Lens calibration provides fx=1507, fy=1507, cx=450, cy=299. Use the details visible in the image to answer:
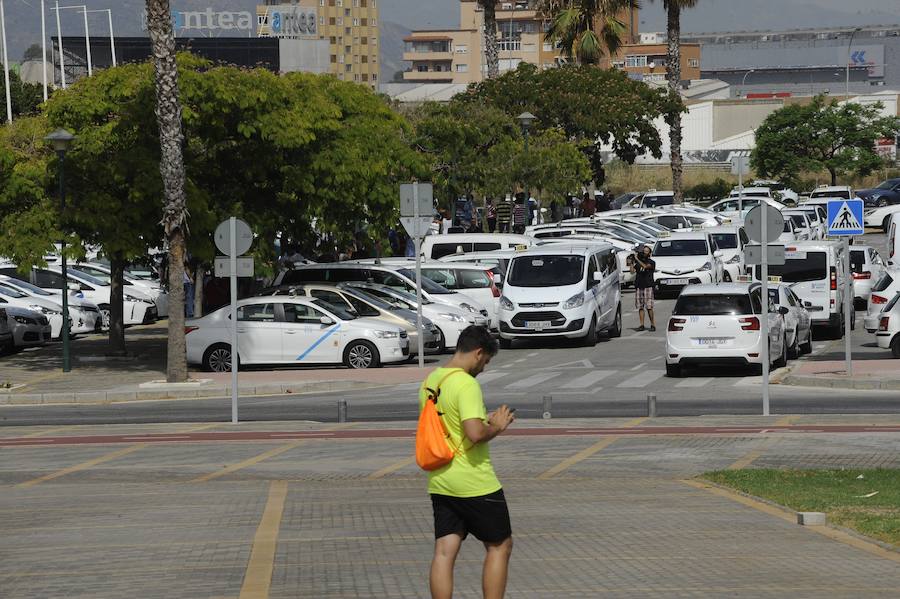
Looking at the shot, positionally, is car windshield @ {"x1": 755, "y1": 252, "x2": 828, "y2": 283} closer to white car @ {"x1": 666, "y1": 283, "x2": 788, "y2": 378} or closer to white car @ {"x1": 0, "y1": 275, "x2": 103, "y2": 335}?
white car @ {"x1": 666, "y1": 283, "x2": 788, "y2": 378}

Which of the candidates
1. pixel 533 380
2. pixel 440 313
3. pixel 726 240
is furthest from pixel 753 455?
pixel 726 240

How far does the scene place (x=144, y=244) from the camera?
29391mm

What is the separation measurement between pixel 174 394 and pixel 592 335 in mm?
9774

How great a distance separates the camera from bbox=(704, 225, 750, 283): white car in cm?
4266

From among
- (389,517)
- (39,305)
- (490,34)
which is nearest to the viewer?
(389,517)

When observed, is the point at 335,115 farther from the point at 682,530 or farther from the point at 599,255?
the point at 682,530

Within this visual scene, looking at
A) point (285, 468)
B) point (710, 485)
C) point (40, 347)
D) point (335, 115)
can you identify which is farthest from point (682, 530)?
point (40, 347)

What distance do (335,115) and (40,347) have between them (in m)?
9.32

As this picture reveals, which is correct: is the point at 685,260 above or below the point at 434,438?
below

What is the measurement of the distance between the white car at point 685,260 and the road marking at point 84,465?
24.1m

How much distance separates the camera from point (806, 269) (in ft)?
106

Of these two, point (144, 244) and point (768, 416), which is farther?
point (144, 244)

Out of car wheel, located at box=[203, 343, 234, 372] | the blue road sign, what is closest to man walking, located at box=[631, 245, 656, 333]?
the blue road sign

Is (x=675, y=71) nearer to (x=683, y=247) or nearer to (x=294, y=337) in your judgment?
(x=683, y=247)
